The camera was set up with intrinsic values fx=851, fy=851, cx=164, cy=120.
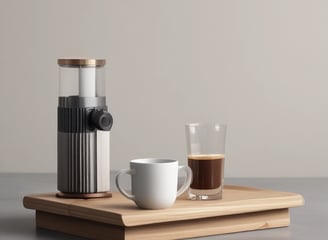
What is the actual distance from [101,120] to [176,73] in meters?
1.59

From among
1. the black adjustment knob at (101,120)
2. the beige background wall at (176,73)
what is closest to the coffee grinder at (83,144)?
the black adjustment knob at (101,120)

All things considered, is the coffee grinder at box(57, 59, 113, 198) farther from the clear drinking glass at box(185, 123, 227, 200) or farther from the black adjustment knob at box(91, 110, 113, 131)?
the clear drinking glass at box(185, 123, 227, 200)

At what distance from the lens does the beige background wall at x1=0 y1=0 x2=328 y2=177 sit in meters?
3.38

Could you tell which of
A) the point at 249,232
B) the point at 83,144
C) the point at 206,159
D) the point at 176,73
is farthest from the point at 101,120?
the point at 176,73

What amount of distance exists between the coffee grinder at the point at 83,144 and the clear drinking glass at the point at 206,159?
0.62ft

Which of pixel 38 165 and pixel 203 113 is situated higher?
pixel 203 113

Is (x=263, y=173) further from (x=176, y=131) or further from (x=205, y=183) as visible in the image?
(x=205, y=183)

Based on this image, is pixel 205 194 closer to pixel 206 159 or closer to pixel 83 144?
pixel 206 159

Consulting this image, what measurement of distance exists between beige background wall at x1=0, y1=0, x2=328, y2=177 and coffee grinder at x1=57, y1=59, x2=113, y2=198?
1507 millimetres

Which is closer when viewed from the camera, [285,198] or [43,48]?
[285,198]

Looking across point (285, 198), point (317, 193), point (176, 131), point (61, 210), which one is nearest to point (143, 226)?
point (61, 210)

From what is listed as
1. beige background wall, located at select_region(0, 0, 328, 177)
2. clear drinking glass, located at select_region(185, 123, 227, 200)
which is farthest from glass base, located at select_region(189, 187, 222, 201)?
beige background wall, located at select_region(0, 0, 328, 177)

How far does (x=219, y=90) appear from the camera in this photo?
343cm

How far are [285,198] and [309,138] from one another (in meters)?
1.62
